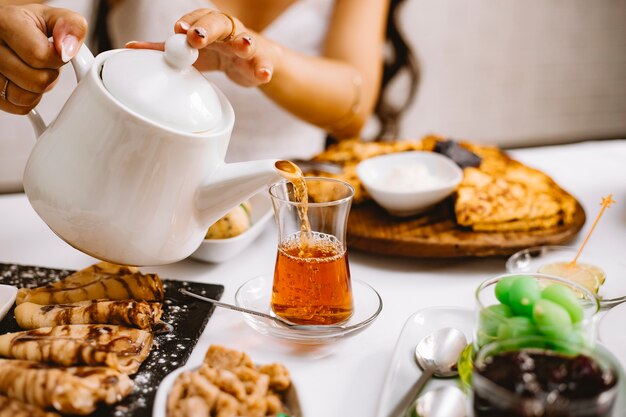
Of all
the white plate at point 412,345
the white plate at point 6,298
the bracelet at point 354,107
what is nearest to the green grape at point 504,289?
the white plate at point 412,345

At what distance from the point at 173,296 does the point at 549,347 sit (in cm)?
54

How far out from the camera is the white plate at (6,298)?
33.4 inches

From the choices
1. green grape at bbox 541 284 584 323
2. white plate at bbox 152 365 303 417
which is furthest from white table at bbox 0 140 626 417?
green grape at bbox 541 284 584 323

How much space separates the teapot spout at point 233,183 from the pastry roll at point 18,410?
0.28m

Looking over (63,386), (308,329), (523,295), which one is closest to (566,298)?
(523,295)

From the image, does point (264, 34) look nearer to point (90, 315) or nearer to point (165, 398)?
point (90, 315)

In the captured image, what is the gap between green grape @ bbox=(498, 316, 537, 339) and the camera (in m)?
0.65

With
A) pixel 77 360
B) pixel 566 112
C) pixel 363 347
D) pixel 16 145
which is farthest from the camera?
pixel 566 112

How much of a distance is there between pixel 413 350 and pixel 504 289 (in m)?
0.15

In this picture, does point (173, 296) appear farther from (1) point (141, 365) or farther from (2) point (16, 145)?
(2) point (16, 145)

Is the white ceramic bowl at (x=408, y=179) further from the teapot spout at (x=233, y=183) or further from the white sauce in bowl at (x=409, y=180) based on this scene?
the teapot spout at (x=233, y=183)

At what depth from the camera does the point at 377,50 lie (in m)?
1.78

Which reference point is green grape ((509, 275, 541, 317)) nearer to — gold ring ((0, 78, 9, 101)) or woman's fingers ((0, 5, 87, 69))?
woman's fingers ((0, 5, 87, 69))

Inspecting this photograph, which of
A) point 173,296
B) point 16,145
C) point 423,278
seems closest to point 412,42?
point 16,145
